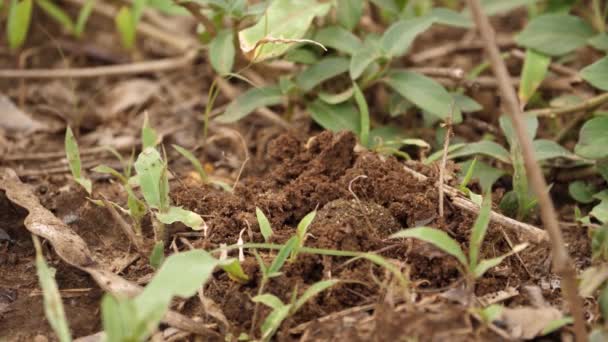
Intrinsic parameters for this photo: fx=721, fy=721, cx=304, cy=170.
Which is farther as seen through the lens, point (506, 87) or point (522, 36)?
point (522, 36)

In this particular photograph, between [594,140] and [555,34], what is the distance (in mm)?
593

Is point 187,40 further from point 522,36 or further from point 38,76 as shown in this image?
point 522,36

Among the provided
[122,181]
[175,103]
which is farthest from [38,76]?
[122,181]

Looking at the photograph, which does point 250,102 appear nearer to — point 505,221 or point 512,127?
point 512,127

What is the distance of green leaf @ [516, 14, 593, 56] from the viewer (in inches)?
97.0

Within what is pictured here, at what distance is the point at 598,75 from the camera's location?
2.09 metres

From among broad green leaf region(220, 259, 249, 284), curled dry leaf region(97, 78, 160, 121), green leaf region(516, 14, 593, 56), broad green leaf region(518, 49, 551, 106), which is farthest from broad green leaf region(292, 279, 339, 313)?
curled dry leaf region(97, 78, 160, 121)

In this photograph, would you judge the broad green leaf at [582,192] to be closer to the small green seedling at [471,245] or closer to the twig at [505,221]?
the twig at [505,221]

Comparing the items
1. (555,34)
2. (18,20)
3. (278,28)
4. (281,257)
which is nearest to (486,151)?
(555,34)

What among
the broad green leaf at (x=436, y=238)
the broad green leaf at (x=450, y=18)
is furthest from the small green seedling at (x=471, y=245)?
the broad green leaf at (x=450, y=18)

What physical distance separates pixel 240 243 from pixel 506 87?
2.42 feet

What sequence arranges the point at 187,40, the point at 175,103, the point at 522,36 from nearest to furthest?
the point at 522,36 → the point at 175,103 → the point at 187,40

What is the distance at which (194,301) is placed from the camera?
5.79 ft

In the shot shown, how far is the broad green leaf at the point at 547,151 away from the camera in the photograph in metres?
2.14
